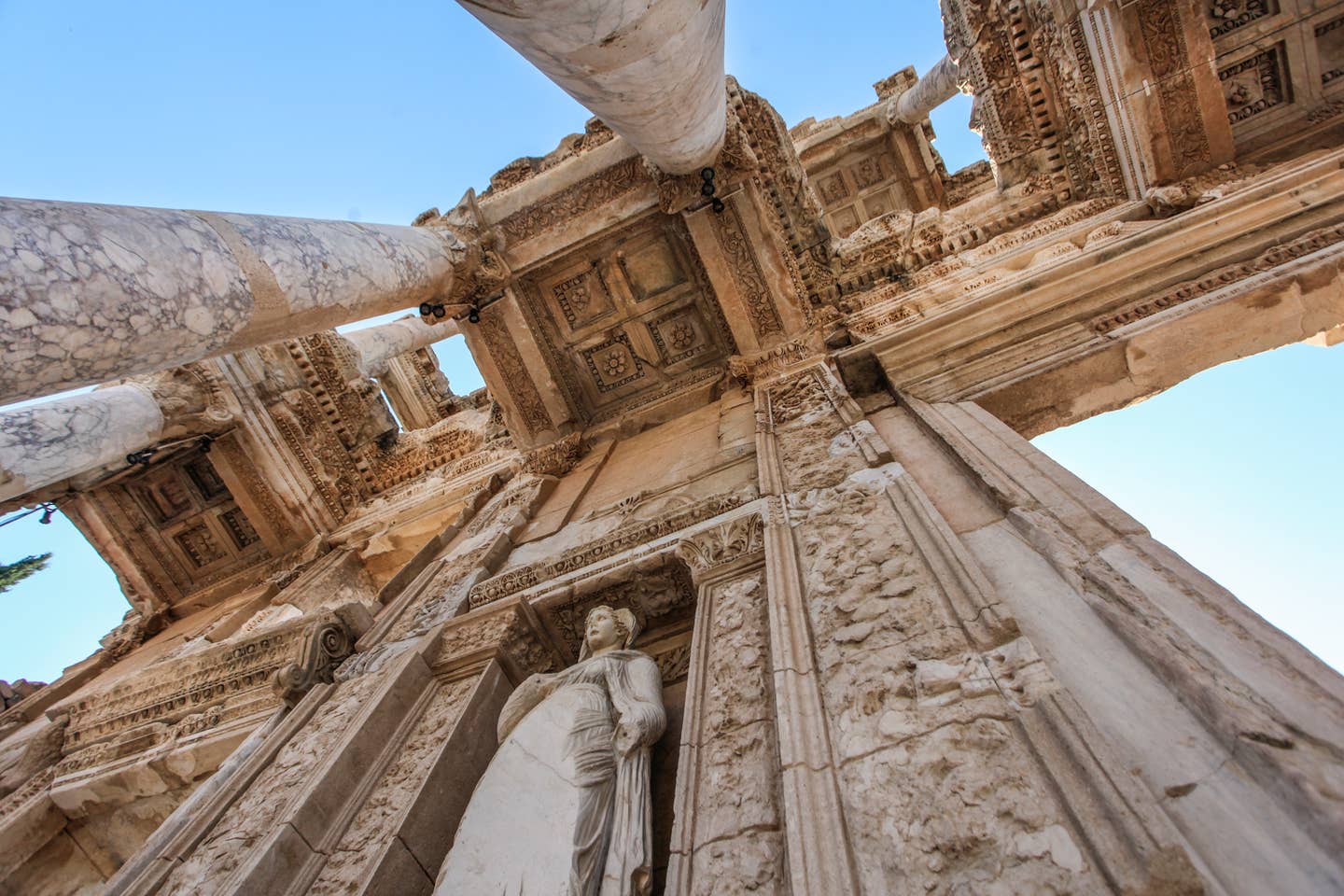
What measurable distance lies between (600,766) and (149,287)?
3.18 metres

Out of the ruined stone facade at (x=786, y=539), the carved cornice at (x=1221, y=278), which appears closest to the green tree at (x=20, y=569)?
the ruined stone facade at (x=786, y=539)

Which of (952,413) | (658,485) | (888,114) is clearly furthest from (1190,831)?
(888,114)

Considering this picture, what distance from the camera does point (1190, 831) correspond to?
4.97 feet

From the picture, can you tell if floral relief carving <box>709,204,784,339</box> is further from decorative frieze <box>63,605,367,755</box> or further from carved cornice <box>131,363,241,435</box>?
carved cornice <box>131,363,241,435</box>

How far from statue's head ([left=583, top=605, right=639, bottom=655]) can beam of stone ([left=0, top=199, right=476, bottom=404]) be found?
2.65 metres

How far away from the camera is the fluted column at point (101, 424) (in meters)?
6.09

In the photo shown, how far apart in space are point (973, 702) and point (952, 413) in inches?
112

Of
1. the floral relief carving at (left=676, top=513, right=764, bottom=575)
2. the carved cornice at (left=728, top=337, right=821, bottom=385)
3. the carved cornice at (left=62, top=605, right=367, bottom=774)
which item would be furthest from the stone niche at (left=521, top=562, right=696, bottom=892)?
the carved cornice at (left=728, top=337, right=821, bottom=385)

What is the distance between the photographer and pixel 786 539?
3414mm

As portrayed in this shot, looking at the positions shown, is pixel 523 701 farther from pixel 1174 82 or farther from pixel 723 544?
pixel 1174 82

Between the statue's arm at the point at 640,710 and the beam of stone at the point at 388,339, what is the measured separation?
7.80 m

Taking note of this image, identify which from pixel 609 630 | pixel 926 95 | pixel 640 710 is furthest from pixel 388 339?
pixel 640 710

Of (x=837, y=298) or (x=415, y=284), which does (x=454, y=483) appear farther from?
(x=837, y=298)

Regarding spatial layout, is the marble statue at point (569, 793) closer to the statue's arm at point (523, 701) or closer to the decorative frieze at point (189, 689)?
the statue's arm at point (523, 701)
